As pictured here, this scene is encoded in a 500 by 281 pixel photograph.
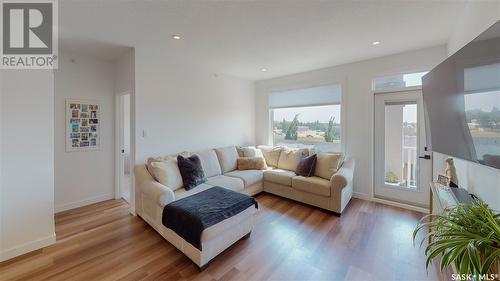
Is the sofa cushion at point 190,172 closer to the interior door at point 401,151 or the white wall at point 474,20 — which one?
the interior door at point 401,151

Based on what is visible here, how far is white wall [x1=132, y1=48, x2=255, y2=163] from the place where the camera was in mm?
3074

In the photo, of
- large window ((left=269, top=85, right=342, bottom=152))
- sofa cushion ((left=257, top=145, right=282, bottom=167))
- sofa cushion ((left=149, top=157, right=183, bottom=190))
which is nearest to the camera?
sofa cushion ((left=149, top=157, right=183, bottom=190))

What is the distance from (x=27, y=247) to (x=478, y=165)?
430 cm

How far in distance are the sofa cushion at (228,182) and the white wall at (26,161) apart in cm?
189

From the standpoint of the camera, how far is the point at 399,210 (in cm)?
321

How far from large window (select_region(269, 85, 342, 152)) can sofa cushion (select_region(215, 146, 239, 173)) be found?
4.47 ft

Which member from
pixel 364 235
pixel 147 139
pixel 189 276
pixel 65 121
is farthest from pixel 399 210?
pixel 65 121

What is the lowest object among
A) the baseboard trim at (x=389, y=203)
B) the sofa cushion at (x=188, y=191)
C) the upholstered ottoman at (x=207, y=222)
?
the baseboard trim at (x=389, y=203)

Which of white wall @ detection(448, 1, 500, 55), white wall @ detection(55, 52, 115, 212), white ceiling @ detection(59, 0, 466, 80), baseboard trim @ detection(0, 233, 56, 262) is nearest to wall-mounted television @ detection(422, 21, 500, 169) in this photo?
white wall @ detection(448, 1, 500, 55)

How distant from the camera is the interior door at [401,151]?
10.4 ft

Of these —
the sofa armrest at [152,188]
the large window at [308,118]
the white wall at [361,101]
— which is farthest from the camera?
the large window at [308,118]

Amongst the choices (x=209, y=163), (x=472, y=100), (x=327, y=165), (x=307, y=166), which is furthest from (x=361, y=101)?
(x=209, y=163)

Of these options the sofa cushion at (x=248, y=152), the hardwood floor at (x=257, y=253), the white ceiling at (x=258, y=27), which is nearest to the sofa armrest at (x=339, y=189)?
the hardwood floor at (x=257, y=253)

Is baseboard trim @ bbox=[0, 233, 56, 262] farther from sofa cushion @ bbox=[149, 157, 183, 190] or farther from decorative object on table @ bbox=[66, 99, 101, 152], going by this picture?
decorative object on table @ bbox=[66, 99, 101, 152]
